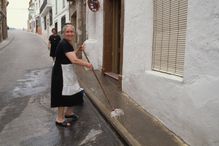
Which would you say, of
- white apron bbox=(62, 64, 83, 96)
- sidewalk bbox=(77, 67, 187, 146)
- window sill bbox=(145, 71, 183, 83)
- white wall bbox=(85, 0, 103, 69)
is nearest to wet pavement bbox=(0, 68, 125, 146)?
sidewalk bbox=(77, 67, 187, 146)

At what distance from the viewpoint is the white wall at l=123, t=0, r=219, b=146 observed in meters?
4.43

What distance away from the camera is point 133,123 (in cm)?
614

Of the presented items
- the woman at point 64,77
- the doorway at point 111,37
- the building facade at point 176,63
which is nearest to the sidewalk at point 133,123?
the building facade at point 176,63

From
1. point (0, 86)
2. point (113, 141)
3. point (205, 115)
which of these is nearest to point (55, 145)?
point (113, 141)

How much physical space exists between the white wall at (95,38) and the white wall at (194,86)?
5505 millimetres

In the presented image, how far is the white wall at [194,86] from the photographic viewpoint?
14.5ft

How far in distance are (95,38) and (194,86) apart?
926cm

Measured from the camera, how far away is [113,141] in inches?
219

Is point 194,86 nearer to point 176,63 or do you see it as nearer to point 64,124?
point 176,63

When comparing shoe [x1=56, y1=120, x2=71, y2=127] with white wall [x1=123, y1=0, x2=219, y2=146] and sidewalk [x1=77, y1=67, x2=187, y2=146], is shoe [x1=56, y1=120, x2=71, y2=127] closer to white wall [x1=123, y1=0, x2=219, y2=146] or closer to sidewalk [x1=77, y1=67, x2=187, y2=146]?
sidewalk [x1=77, y1=67, x2=187, y2=146]

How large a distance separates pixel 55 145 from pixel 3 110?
2.65 metres

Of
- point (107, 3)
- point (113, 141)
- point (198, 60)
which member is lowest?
point (113, 141)

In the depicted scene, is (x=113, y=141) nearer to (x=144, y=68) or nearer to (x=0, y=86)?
(x=144, y=68)

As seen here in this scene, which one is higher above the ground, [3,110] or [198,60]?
[198,60]
